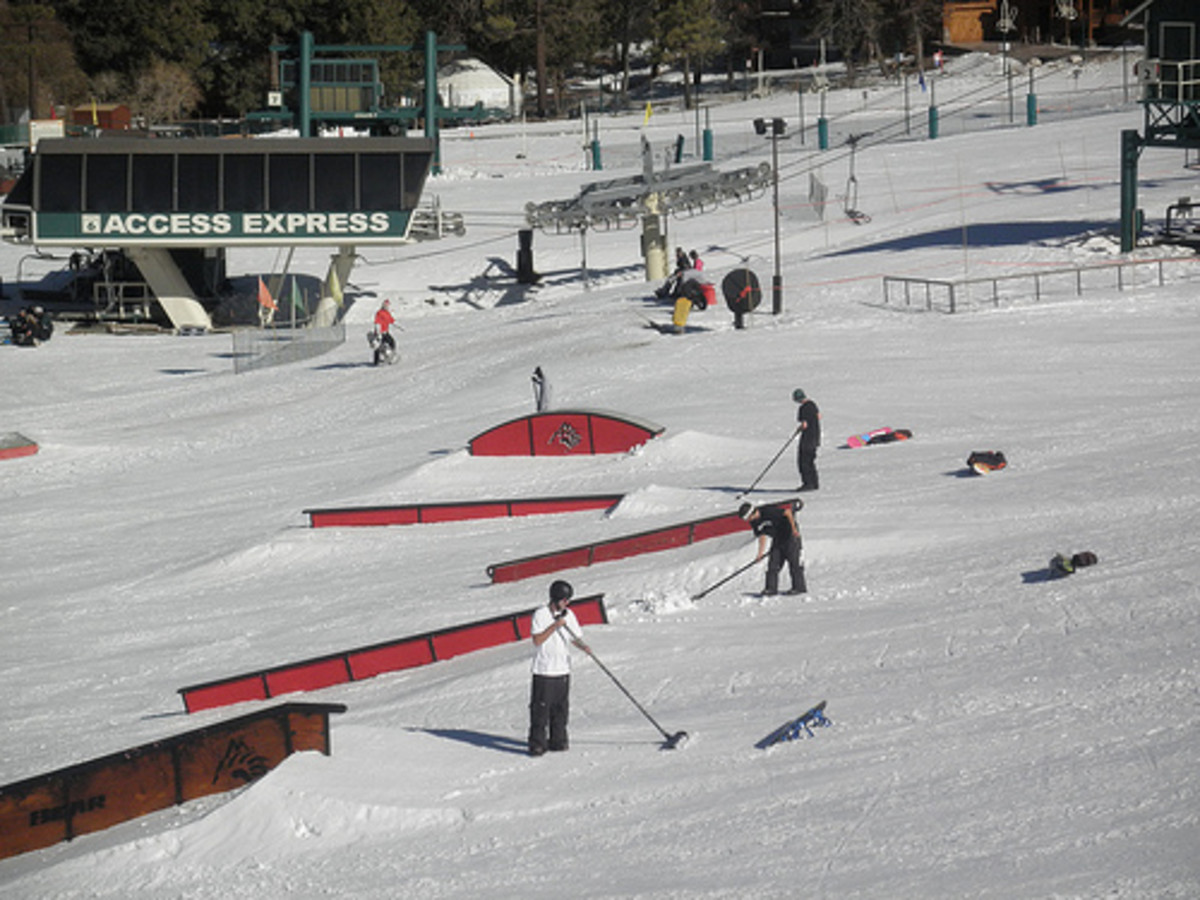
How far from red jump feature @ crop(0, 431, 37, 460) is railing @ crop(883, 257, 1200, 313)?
16929 millimetres

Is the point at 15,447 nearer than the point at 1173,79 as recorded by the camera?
Yes

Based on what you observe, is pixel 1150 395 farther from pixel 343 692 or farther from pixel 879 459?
pixel 343 692

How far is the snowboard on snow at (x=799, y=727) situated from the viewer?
482 inches

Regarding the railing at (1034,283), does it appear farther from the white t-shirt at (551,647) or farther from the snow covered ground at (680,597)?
the white t-shirt at (551,647)

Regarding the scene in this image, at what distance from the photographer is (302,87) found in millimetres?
59969

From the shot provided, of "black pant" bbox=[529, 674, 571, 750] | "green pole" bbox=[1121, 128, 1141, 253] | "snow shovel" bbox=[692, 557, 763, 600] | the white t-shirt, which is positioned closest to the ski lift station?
"green pole" bbox=[1121, 128, 1141, 253]

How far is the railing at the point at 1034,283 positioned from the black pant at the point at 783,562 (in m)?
18.5

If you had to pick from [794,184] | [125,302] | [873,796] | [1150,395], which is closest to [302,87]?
[125,302]

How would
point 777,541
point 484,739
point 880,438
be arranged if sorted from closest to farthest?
point 484,739
point 777,541
point 880,438

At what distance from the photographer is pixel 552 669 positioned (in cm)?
1225

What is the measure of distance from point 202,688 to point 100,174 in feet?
108

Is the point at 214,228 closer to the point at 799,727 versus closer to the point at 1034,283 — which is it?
the point at 1034,283

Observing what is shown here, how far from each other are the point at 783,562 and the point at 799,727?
4213 millimetres

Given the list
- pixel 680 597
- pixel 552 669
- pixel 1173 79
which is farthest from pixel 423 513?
pixel 1173 79
